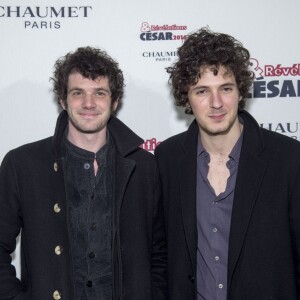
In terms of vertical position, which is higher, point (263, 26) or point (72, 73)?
point (263, 26)

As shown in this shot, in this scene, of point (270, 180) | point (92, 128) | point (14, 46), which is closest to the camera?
point (270, 180)

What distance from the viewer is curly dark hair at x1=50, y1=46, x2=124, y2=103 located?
220 cm

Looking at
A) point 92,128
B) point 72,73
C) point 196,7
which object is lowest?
point 92,128

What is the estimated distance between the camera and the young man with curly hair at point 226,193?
6.27ft

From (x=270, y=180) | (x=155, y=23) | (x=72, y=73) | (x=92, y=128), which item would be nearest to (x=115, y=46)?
(x=155, y=23)

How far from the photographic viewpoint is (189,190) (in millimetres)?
2039

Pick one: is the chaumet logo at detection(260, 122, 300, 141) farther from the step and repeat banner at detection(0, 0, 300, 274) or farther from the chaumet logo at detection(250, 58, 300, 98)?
the chaumet logo at detection(250, 58, 300, 98)

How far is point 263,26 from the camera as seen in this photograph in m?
2.62

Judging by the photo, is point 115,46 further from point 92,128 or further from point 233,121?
point 233,121

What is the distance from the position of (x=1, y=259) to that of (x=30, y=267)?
133mm

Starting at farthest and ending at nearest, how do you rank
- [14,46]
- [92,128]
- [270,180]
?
[14,46] → [92,128] → [270,180]

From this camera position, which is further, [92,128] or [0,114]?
[0,114]

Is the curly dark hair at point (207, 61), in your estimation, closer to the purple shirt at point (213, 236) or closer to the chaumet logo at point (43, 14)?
the purple shirt at point (213, 236)

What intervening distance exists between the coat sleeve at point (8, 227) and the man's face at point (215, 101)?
883mm
